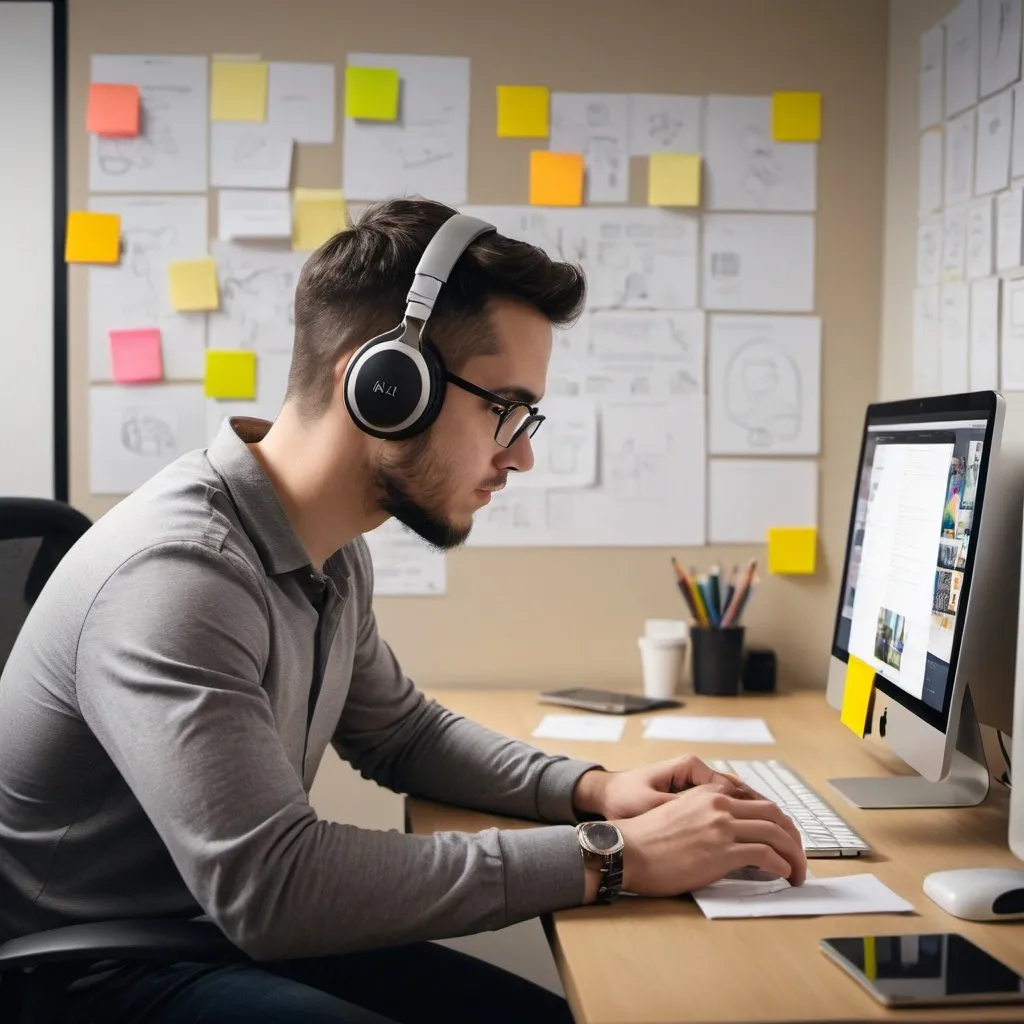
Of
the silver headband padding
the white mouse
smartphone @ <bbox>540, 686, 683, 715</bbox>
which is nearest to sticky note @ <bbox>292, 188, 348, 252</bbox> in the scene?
smartphone @ <bbox>540, 686, 683, 715</bbox>

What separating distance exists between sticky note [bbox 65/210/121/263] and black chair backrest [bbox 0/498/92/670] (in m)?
0.83

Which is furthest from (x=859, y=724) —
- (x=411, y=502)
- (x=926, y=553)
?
(x=411, y=502)

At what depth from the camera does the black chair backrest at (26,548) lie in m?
1.38

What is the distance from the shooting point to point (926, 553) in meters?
1.31

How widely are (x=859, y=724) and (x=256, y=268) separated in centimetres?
132

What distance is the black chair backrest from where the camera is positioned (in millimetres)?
1375

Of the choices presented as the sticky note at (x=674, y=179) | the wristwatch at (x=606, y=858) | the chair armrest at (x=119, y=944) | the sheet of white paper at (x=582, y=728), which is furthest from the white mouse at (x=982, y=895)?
the sticky note at (x=674, y=179)

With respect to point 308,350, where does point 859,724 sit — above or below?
below

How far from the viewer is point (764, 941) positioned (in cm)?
96

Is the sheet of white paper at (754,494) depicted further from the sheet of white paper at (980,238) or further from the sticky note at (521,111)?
the sticky note at (521,111)

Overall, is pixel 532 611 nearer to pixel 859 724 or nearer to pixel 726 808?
pixel 859 724

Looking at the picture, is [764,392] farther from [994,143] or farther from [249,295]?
[249,295]

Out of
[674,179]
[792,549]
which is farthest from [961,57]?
[792,549]

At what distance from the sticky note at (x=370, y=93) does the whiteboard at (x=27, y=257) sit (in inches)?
20.8
